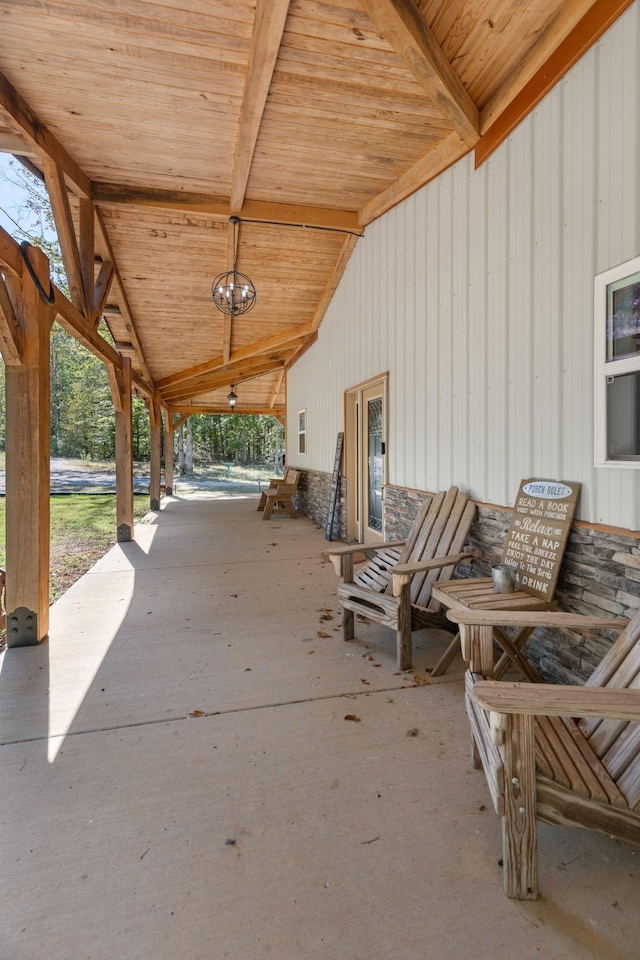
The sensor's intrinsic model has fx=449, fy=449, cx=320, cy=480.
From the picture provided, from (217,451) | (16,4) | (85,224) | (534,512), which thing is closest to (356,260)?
(85,224)

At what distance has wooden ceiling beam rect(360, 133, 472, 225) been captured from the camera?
352cm

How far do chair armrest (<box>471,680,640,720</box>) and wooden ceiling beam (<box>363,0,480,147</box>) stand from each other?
11.1 ft

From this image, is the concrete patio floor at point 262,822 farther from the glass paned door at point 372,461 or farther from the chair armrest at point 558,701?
the glass paned door at point 372,461

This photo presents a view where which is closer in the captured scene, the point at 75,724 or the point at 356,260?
the point at 75,724

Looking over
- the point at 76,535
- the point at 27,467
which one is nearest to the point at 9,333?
the point at 27,467

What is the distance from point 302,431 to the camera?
9.75m

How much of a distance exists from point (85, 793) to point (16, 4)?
13.1 feet

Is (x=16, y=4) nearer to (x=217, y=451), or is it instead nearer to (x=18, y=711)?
(x=18, y=711)

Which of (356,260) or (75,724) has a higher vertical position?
(356,260)

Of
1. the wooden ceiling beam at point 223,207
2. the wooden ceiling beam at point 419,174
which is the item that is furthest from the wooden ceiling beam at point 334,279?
the wooden ceiling beam at point 419,174

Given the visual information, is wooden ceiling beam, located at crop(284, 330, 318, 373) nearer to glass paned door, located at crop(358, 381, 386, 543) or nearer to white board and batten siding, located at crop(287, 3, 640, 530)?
glass paned door, located at crop(358, 381, 386, 543)

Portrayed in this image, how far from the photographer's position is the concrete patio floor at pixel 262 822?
125 cm

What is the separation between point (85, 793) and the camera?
5.83 ft

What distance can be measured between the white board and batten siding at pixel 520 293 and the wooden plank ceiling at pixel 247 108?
278 millimetres
